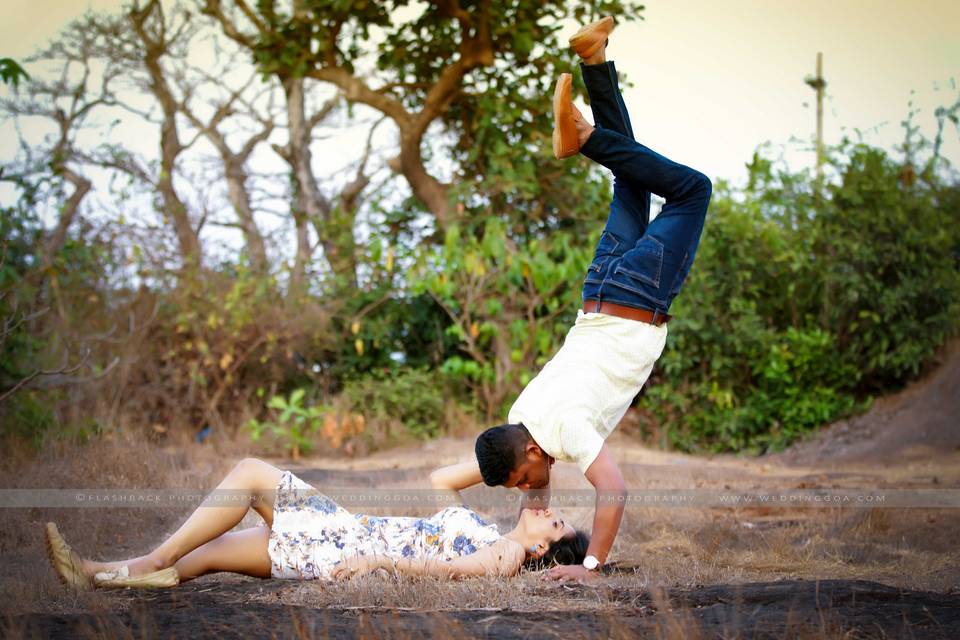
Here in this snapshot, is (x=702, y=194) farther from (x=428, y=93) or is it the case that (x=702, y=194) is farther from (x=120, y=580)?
(x=428, y=93)

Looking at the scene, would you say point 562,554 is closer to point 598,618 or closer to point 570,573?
point 570,573

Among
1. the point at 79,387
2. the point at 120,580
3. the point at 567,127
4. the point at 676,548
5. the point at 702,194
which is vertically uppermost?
the point at 567,127

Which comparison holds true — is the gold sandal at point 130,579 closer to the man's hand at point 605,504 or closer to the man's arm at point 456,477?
the man's arm at point 456,477

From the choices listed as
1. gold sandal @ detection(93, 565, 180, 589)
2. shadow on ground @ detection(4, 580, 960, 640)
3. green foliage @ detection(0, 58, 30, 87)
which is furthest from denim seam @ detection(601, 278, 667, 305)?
green foliage @ detection(0, 58, 30, 87)

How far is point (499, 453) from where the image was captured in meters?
3.85

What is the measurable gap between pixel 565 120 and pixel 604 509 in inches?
63.3

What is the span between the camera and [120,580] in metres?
3.60

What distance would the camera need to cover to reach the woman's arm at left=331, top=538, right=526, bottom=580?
374cm

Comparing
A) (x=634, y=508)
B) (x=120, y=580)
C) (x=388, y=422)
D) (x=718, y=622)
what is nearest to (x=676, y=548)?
(x=634, y=508)

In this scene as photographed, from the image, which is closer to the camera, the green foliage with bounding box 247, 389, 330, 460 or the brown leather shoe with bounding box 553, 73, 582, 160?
the brown leather shoe with bounding box 553, 73, 582, 160

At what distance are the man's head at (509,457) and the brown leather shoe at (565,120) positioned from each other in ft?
3.86

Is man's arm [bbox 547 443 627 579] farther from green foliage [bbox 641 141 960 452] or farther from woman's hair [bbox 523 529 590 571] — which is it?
green foliage [bbox 641 141 960 452]

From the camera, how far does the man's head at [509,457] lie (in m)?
3.85

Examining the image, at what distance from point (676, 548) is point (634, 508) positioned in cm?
102
